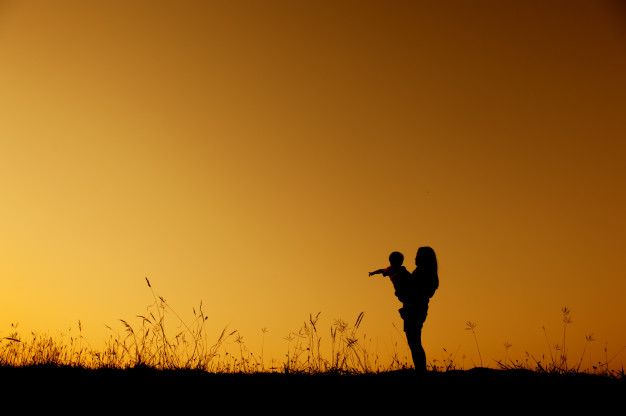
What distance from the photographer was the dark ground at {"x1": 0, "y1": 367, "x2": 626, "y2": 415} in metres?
4.41

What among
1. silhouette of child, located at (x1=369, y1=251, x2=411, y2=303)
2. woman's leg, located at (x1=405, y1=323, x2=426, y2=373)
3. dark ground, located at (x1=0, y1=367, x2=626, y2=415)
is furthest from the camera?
silhouette of child, located at (x1=369, y1=251, x2=411, y2=303)

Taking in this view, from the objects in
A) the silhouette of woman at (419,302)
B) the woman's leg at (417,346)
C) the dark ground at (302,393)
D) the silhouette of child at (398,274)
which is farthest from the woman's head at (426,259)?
the dark ground at (302,393)

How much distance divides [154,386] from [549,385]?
4.10 meters

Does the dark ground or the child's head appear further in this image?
the child's head

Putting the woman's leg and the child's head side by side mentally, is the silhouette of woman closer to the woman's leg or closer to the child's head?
the woman's leg

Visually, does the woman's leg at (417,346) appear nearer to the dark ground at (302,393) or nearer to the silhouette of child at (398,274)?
the silhouette of child at (398,274)

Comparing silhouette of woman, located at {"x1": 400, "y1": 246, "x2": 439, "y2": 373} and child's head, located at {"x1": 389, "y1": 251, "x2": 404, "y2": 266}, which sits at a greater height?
child's head, located at {"x1": 389, "y1": 251, "x2": 404, "y2": 266}

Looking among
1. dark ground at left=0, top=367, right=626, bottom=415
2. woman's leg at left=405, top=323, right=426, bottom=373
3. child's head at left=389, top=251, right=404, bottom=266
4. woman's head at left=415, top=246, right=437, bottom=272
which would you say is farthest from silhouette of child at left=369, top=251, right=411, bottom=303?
dark ground at left=0, top=367, right=626, bottom=415

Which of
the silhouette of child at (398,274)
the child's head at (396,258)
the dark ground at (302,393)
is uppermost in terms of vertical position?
the child's head at (396,258)

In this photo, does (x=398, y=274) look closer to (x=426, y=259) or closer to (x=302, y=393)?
(x=426, y=259)

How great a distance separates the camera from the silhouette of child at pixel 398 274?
705 cm

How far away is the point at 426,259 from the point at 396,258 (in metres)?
0.41

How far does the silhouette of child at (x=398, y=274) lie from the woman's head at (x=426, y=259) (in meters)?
0.21

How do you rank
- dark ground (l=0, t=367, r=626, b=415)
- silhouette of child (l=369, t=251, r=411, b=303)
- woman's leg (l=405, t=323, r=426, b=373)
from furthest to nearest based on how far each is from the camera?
silhouette of child (l=369, t=251, r=411, b=303)
woman's leg (l=405, t=323, r=426, b=373)
dark ground (l=0, t=367, r=626, b=415)
